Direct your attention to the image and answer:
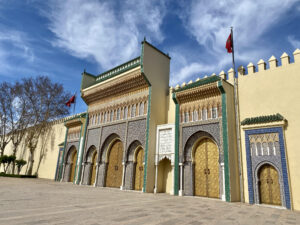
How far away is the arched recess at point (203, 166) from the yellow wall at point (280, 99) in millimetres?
1139

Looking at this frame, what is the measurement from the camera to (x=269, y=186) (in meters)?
8.68

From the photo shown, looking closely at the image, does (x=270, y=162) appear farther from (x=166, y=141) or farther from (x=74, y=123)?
(x=74, y=123)

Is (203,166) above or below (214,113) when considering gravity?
below

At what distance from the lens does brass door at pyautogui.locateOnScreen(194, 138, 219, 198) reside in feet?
32.7

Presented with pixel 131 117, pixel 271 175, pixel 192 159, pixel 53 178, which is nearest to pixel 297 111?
pixel 271 175

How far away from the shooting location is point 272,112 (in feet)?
30.6

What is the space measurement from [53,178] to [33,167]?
15.6 ft

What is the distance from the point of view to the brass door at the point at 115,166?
45.8 feet

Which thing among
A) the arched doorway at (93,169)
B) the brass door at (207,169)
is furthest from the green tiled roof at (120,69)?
the brass door at (207,169)

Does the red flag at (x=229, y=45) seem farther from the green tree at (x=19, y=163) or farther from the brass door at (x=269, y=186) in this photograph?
the green tree at (x=19, y=163)

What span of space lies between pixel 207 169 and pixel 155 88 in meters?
5.93

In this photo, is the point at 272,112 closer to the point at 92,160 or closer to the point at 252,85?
the point at 252,85

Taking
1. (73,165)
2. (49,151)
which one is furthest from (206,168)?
(49,151)

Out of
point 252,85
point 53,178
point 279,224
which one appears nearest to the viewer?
point 279,224
